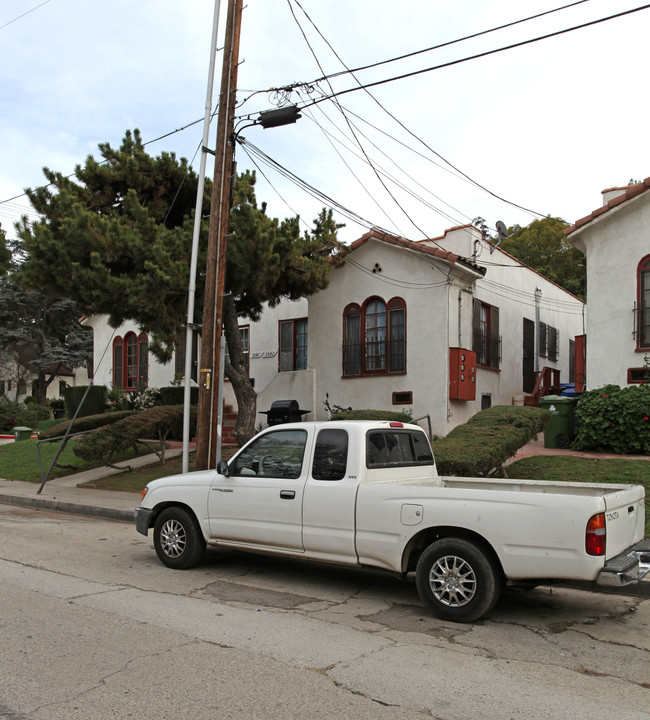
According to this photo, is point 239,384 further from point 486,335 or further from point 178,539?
point 178,539

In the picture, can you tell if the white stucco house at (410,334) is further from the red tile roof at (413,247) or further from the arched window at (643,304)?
the arched window at (643,304)

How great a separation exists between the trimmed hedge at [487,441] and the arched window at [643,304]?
111 inches

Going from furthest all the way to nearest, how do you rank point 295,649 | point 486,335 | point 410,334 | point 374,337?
point 486,335
point 374,337
point 410,334
point 295,649

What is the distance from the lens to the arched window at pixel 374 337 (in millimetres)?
18250

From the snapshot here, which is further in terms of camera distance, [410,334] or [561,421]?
[410,334]

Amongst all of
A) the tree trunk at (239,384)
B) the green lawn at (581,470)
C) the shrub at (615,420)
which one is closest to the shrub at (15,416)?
the tree trunk at (239,384)

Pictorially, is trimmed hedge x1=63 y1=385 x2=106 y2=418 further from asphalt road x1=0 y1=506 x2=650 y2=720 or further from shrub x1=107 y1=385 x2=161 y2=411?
asphalt road x1=0 y1=506 x2=650 y2=720

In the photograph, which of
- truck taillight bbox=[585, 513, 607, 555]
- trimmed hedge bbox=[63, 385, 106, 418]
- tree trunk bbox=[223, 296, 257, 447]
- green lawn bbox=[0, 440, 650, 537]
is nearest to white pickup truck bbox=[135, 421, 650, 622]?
truck taillight bbox=[585, 513, 607, 555]

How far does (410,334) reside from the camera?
59.0ft

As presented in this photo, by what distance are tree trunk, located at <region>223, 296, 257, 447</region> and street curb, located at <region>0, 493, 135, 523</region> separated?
4371mm

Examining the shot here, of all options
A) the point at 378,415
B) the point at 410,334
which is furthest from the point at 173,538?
the point at 410,334

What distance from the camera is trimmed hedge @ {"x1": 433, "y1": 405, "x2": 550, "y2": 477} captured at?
392 inches

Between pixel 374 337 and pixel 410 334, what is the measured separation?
4.08 feet

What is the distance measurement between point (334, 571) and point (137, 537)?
358cm
